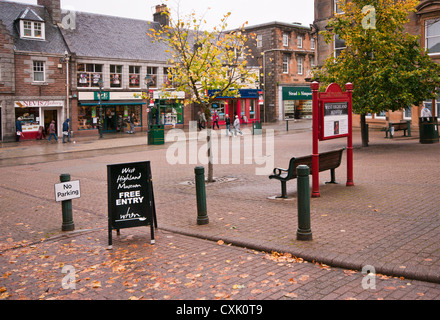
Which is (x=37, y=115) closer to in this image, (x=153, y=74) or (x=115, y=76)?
(x=115, y=76)

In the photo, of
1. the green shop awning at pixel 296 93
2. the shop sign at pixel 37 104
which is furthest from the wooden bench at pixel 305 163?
the green shop awning at pixel 296 93

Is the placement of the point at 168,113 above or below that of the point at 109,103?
below

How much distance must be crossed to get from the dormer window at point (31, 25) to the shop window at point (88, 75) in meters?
3.65

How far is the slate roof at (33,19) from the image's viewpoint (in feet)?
108

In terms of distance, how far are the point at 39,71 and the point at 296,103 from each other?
30408 millimetres

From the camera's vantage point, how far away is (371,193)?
10.6m

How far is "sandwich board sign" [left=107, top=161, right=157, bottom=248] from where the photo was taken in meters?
7.42

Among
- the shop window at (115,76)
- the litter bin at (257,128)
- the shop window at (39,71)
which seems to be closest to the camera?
the shop window at (39,71)

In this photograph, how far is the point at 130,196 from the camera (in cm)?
751

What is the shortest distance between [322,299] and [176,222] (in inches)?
169

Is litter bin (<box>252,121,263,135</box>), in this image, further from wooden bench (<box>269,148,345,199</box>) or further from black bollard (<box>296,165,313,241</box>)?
black bollard (<box>296,165,313,241</box>)

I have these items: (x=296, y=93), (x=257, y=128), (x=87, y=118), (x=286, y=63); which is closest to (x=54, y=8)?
(x=87, y=118)

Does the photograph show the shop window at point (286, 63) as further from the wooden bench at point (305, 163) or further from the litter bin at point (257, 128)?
the wooden bench at point (305, 163)

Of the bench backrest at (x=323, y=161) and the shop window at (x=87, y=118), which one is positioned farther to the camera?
the shop window at (x=87, y=118)
